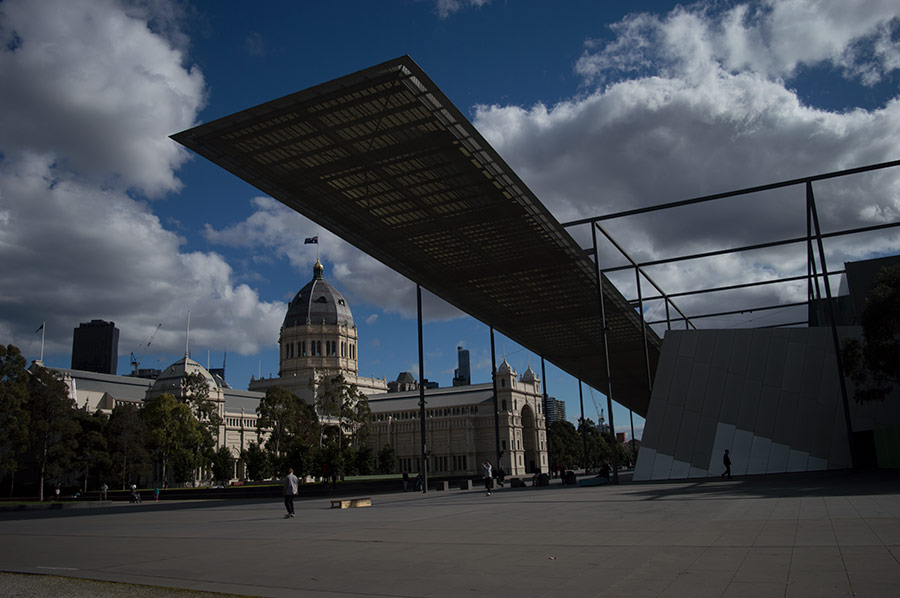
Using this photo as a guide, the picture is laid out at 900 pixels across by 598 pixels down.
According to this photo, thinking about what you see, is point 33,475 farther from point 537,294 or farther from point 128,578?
point 128,578

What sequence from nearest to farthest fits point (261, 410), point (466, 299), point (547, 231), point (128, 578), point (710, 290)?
point (128, 578), point (547, 231), point (710, 290), point (466, 299), point (261, 410)

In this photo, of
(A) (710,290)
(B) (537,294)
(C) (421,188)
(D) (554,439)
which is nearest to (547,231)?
(C) (421,188)

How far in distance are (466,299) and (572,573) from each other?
43520mm

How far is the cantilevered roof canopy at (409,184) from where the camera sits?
25.3 meters

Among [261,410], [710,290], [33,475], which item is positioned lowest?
[33,475]

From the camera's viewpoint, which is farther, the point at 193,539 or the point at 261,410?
the point at 261,410

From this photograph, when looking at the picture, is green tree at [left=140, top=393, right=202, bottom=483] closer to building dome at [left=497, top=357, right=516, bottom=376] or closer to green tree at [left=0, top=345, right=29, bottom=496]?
green tree at [left=0, top=345, right=29, bottom=496]

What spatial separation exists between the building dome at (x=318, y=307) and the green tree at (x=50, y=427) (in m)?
88.7

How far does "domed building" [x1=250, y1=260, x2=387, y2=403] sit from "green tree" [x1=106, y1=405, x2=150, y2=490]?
229ft

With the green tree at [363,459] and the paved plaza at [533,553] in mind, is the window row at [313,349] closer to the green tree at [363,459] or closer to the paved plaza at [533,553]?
the green tree at [363,459]

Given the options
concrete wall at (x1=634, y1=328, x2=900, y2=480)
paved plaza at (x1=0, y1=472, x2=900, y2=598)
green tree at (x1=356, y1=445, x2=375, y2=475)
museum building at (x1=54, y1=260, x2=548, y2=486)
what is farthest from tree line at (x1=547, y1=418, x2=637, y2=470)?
paved plaza at (x1=0, y1=472, x2=900, y2=598)

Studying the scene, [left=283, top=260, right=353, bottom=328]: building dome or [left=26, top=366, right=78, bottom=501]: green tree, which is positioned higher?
[left=283, top=260, right=353, bottom=328]: building dome

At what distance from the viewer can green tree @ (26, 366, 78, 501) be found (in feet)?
187

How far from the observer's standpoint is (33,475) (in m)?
82.9
